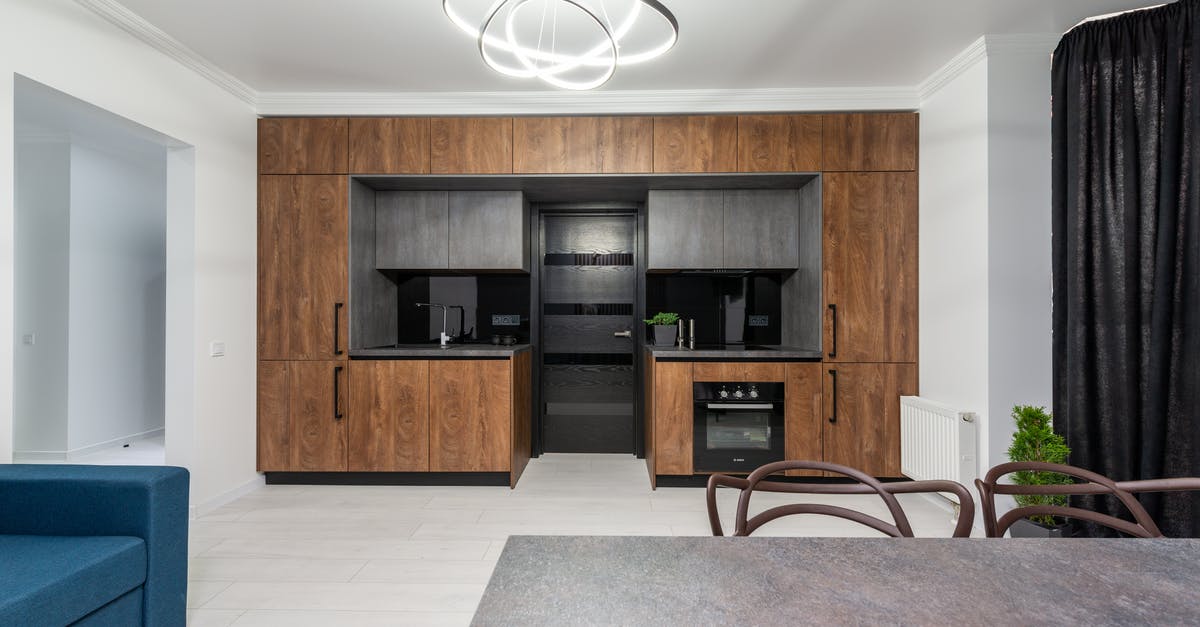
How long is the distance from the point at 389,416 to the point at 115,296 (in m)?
3.13

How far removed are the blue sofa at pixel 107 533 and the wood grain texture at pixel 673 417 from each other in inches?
98.5

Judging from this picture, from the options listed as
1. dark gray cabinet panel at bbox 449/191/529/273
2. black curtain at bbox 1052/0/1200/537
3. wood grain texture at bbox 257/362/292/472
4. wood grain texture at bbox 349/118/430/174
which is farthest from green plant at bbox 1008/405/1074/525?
wood grain texture at bbox 257/362/292/472

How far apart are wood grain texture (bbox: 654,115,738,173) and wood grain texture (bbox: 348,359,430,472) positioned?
210 centimetres

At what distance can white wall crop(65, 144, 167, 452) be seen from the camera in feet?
14.6

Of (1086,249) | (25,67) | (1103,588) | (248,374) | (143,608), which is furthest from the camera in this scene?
(248,374)

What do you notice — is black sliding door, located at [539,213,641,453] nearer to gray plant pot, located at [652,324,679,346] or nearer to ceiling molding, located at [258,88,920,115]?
gray plant pot, located at [652,324,679,346]

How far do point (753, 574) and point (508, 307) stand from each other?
387 cm

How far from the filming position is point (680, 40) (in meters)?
2.95

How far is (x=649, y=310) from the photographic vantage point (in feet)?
14.7

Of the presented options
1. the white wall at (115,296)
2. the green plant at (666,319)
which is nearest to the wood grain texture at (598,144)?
the green plant at (666,319)

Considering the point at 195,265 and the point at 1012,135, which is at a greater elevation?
the point at 1012,135

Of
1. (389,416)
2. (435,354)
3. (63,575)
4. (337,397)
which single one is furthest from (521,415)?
(63,575)

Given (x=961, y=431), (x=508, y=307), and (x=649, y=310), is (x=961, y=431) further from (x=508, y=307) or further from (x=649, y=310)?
(x=508, y=307)

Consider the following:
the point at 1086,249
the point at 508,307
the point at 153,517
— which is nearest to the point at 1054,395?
the point at 1086,249
